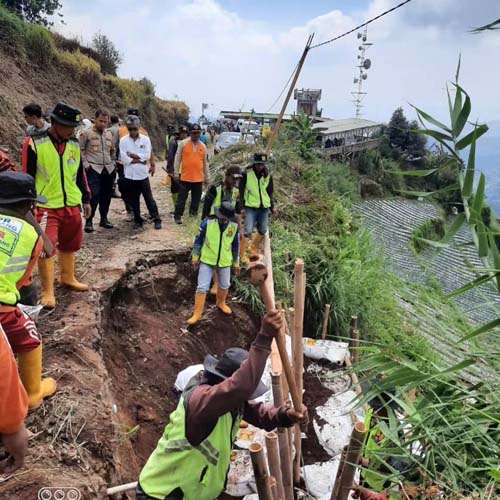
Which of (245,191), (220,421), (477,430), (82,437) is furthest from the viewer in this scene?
(245,191)

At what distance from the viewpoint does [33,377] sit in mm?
2867

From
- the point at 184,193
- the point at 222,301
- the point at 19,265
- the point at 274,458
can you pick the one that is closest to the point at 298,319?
the point at 274,458

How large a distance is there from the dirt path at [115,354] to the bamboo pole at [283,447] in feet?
3.67

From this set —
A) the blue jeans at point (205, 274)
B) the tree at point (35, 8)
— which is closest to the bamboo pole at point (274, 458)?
the blue jeans at point (205, 274)

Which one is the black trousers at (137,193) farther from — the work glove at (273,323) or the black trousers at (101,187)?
the work glove at (273,323)

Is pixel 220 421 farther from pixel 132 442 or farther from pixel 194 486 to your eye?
pixel 132 442

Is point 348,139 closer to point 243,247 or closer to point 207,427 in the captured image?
point 243,247

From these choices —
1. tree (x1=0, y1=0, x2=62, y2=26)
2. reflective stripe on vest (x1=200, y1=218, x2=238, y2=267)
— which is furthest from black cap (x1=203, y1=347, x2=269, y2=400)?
tree (x1=0, y1=0, x2=62, y2=26)

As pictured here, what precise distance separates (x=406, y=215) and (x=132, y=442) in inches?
638

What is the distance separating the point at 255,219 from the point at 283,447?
4.36 m

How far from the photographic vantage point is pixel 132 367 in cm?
486

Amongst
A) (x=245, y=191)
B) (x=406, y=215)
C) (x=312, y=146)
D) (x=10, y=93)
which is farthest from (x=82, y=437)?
(x=406, y=215)

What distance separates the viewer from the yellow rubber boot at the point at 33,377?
2.76 meters

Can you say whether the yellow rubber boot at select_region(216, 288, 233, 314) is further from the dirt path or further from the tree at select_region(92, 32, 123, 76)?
the tree at select_region(92, 32, 123, 76)
